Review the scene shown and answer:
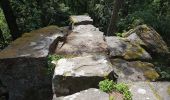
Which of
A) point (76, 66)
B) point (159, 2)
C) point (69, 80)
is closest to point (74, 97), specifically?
point (69, 80)

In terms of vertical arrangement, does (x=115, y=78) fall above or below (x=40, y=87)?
above

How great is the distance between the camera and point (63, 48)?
5465mm

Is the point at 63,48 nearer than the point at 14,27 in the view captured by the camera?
A: Yes

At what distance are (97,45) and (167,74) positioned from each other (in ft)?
4.86

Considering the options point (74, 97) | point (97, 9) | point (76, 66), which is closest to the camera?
point (74, 97)

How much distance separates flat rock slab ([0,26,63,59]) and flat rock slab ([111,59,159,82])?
1367mm

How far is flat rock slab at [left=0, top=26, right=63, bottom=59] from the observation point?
194 inches

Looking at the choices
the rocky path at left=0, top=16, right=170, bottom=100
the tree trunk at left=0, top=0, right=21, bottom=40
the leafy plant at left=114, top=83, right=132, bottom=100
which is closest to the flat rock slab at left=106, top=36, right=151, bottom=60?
the rocky path at left=0, top=16, right=170, bottom=100

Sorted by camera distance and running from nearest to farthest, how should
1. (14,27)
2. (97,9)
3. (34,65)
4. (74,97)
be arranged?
(74,97) < (34,65) < (14,27) < (97,9)

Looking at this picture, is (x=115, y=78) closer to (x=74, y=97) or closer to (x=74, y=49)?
(x=74, y=97)

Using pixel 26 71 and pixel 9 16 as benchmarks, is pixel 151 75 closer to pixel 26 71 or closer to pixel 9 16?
→ pixel 26 71

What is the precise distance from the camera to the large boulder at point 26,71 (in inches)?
190

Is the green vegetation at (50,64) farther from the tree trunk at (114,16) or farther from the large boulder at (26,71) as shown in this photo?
the tree trunk at (114,16)

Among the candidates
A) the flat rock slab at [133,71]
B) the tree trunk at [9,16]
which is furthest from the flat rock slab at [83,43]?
the tree trunk at [9,16]
